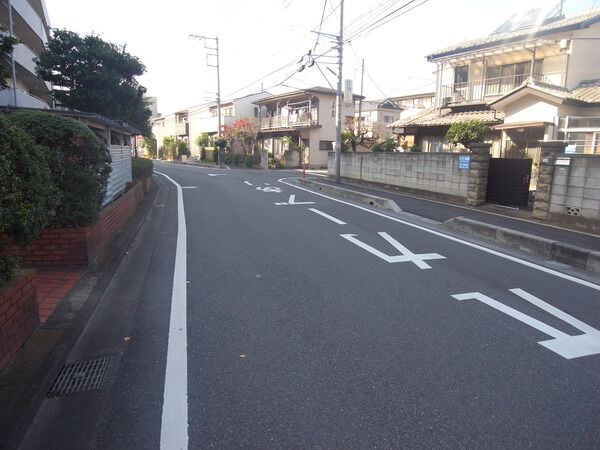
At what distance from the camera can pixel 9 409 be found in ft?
9.00

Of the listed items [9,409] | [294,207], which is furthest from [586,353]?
[294,207]

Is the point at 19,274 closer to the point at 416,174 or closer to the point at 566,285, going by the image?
the point at 566,285

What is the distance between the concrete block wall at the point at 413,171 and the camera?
14.4 m

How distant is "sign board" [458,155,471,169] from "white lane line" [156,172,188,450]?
10926 mm

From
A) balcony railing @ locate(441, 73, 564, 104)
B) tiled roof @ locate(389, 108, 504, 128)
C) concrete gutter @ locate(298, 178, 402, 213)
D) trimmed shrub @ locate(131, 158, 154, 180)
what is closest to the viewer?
concrete gutter @ locate(298, 178, 402, 213)

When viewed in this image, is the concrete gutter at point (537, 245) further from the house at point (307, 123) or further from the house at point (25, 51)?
the house at point (307, 123)

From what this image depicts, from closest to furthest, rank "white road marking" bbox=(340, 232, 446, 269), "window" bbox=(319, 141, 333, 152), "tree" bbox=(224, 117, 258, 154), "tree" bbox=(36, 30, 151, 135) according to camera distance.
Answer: "white road marking" bbox=(340, 232, 446, 269)
"tree" bbox=(36, 30, 151, 135)
"window" bbox=(319, 141, 333, 152)
"tree" bbox=(224, 117, 258, 154)

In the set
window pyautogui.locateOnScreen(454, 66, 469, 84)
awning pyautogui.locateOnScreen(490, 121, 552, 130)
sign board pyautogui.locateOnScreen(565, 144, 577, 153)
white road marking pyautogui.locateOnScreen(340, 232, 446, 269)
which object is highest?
window pyautogui.locateOnScreen(454, 66, 469, 84)

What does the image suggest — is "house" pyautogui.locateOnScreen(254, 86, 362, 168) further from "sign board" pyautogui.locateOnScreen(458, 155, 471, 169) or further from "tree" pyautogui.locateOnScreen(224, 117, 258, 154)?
"sign board" pyautogui.locateOnScreen(458, 155, 471, 169)

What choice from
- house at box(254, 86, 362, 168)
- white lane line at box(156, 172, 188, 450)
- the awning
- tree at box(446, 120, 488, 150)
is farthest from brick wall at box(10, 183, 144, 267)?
house at box(254, 86, 362, 168)

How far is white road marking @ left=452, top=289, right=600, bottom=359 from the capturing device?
383cm

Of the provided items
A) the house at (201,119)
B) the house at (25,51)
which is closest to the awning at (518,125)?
the house at (25,51)

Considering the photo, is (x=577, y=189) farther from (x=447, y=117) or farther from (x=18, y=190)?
(x=447, y=117)

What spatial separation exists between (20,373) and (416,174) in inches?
603
